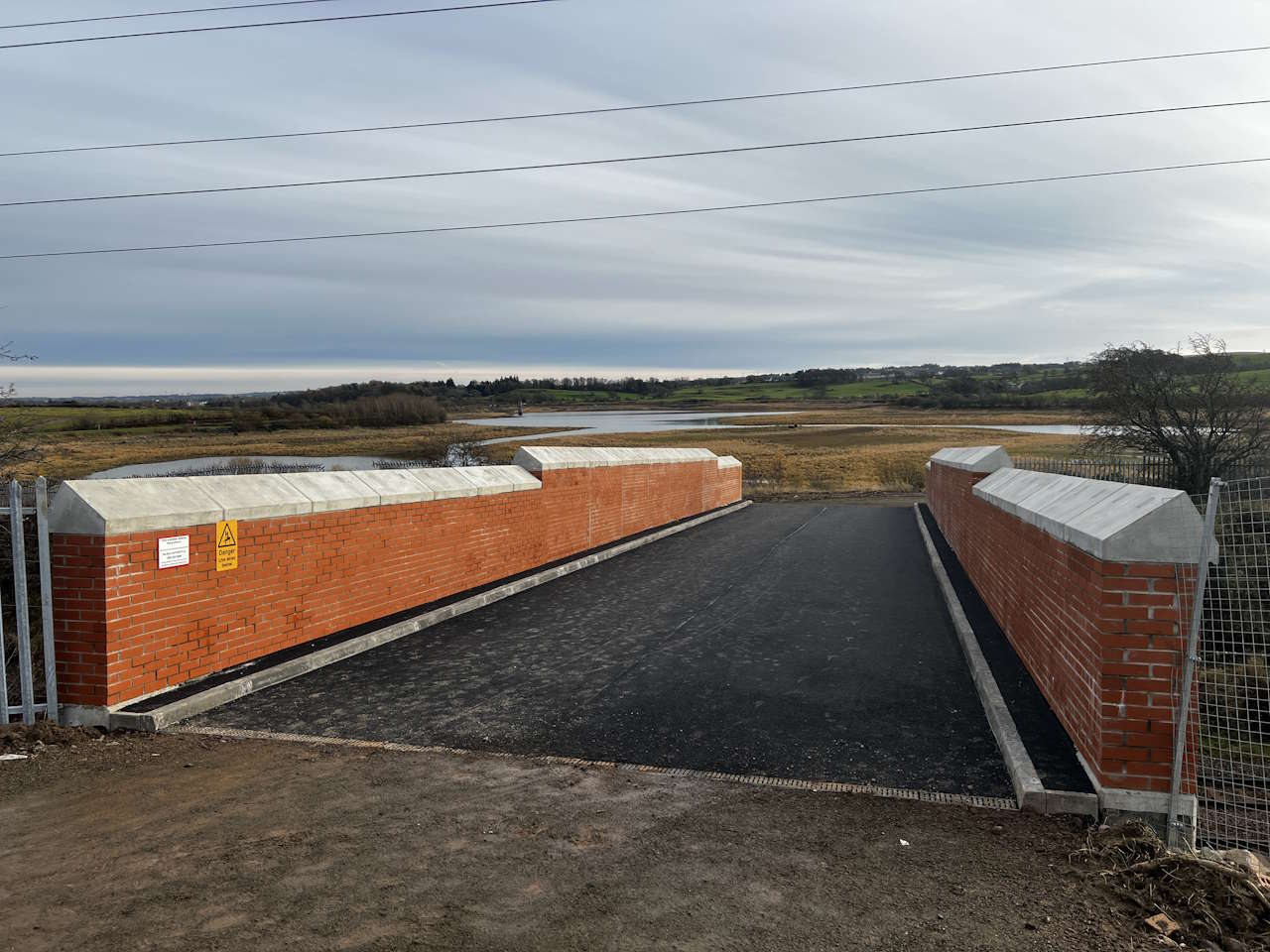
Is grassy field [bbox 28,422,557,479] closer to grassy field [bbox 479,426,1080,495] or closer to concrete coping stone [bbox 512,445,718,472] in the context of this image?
grassy field [bbox 479,426,1080,495]

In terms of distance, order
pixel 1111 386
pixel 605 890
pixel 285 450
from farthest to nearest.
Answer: pixel 285 450 → pixel 1111 386 → pixel 605 890

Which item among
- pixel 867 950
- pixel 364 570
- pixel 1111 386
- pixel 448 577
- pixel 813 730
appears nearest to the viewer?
pixel 867 950

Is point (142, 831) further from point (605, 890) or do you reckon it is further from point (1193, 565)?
point (1193, 565)

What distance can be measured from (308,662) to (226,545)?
1266 mm

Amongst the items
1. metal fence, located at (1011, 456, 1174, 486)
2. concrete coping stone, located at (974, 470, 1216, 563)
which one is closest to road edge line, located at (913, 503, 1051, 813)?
concrete coping stone, located at (974, 470, 1216, 563)

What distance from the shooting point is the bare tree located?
72.3 feet

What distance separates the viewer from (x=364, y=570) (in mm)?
8664

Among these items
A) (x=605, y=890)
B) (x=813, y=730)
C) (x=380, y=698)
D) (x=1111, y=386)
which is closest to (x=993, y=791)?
(x=813, y=730)

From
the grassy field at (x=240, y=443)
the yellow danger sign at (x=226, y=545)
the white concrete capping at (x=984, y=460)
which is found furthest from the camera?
the grassy field at (x=240, y=443)

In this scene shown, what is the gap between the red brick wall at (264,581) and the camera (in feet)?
19.1

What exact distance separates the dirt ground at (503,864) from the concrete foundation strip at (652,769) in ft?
0.37

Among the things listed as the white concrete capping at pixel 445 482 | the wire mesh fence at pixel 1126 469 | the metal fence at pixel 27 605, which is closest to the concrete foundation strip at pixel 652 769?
the metal fence at pixel 27 605

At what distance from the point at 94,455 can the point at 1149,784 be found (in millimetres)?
63504

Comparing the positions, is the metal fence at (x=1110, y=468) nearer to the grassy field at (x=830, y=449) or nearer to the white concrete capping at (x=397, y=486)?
the white concrete capping at (x=397, y=486)
